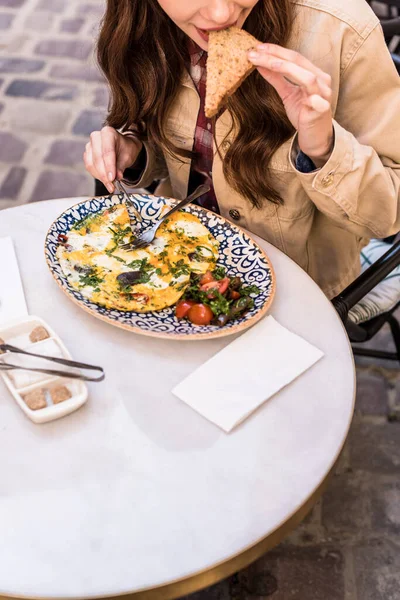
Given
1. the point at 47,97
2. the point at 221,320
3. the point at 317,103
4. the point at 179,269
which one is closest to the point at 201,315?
the point at 221,320

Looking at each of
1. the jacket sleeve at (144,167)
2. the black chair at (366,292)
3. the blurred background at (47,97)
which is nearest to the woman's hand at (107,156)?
the jacket sleeve at (144,167)

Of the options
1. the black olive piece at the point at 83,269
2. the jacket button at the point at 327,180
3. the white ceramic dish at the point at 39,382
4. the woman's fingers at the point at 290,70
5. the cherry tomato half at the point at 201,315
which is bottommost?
the white ceramic dish at the point at 39,382

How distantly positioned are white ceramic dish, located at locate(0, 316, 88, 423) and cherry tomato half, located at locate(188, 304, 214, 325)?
0.92ft

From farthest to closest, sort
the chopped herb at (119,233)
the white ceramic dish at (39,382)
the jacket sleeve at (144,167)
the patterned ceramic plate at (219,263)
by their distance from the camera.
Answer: the jacket sleeve at (144,167), the chopped herb at (119,233), the patterned ceramic plate at (219,263), the white ceramic dish at (39,382)

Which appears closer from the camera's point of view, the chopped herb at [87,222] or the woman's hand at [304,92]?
the woman's hand at [304,92]

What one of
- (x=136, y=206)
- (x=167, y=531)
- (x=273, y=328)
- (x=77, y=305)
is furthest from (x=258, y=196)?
(x=167, y=531)

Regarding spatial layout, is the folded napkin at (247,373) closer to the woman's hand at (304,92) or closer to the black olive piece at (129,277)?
the black olive piece at (129,277)

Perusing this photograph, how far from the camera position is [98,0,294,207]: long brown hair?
4.90 feet

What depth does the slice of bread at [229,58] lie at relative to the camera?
1327 millimetres

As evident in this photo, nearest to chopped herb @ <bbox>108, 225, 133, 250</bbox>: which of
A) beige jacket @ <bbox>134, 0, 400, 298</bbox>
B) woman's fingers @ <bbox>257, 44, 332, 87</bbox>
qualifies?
beige jacket @ <bbox>134, 0, 400, 298</bbox>

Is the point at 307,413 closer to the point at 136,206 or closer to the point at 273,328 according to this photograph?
the point at 273,328

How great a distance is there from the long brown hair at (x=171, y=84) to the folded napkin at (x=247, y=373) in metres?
0.45

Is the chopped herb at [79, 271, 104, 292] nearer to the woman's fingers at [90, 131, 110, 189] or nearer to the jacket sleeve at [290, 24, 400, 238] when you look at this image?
the woman's fingers at [90, 131, 110, 189]

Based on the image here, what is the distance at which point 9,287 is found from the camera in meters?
1.44
